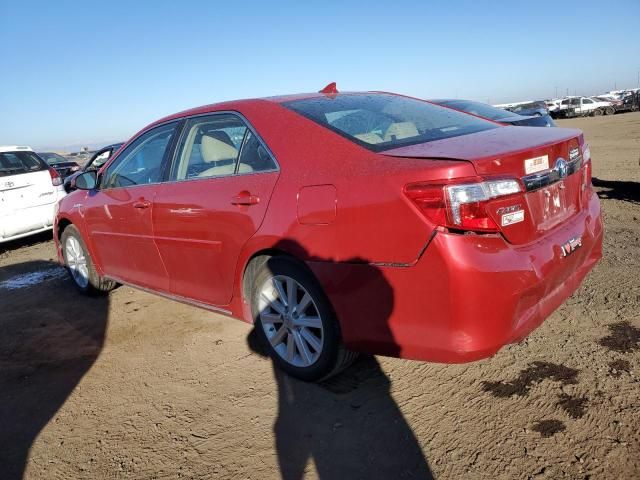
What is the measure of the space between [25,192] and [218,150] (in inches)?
229

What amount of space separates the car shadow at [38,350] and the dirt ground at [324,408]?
2cm

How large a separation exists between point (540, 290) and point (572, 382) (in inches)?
27.2

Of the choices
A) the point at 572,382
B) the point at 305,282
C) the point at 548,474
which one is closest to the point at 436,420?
the point at 548,474

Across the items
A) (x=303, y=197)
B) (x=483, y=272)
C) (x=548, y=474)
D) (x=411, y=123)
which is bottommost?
(x=548, y=474)

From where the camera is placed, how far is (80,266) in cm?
517

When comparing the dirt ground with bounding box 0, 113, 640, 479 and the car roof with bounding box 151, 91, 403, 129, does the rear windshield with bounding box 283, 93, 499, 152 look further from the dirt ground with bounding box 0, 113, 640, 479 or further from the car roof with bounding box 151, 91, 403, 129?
the dirt ground with bounding box 0, 113, 640, 479

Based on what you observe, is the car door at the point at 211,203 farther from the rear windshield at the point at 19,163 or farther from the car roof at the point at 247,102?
the rear windshield at the point at 19,163

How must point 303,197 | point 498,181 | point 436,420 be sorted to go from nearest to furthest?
point 498,181 < point 436,420 < point 303,197

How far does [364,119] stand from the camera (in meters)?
3.05

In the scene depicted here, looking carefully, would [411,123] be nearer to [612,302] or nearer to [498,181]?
[498,181]

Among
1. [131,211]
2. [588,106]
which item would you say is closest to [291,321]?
[131,211]

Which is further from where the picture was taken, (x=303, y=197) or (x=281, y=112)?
(x=281, y=112)

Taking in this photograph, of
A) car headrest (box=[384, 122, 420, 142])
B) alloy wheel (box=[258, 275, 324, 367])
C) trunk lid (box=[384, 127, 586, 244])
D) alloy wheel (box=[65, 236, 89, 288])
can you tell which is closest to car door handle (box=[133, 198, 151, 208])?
alloy wheel (box=[258, 275, 324, 367])

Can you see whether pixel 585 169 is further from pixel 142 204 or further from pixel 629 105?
pixel 629 105
